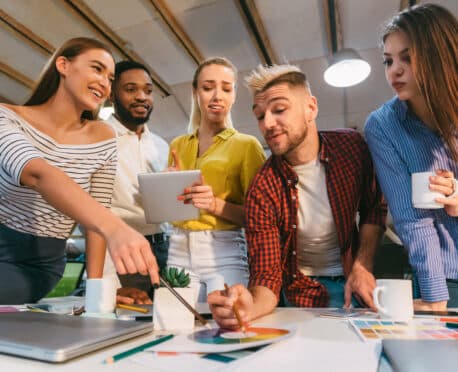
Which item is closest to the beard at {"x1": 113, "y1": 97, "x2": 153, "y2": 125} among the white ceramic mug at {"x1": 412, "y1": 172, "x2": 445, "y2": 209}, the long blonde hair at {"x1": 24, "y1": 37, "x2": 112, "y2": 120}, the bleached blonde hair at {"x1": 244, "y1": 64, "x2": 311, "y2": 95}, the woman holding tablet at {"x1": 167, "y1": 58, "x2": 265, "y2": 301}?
the woman holding tablet at {"x1": 167, "y1": 58, "x2": 265, "y2": 301}

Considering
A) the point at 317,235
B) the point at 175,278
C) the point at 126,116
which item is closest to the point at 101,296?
the point at 175,278

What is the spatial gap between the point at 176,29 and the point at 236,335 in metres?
3.26

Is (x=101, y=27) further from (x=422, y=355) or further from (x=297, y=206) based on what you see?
(x=422, y=355)

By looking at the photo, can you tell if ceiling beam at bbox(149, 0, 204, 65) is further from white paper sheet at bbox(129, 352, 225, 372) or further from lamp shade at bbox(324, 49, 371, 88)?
white paper sheet at bbox(129, 352, 225, 372)

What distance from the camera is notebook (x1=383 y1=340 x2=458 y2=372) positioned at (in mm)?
468

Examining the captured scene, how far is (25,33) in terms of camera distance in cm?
338

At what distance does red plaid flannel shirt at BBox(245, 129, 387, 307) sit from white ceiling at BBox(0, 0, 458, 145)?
219 centimetres

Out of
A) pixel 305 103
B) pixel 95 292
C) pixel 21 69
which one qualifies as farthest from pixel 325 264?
pixel 21 69

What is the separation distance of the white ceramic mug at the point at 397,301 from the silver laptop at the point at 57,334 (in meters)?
0.52

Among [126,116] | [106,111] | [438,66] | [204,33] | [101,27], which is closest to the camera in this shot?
[438,66]

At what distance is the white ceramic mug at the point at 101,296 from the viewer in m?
0.96

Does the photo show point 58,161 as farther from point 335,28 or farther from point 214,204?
point 335,28

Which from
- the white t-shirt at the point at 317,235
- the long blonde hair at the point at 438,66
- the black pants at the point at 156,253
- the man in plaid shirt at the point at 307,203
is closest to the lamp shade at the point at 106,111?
the black pants at the point at 156,253

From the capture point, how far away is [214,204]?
4.78 ft
